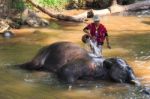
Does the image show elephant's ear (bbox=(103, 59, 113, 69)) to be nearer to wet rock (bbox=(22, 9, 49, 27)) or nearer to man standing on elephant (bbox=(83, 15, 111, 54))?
man standing on elephant (bbox=(83, 15, 111, 54))

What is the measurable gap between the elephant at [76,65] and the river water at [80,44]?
205mm

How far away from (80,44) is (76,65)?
12.7 ft

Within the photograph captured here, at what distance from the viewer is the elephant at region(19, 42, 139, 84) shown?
9266 millimetres

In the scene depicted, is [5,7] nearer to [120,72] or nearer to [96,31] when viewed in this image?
[96,31]

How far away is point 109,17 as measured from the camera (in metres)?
18.9

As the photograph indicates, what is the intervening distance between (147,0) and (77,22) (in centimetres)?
469

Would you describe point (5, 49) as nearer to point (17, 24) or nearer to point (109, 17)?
point (17, 24)

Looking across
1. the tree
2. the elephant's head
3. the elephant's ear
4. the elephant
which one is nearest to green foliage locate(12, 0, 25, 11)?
the tree

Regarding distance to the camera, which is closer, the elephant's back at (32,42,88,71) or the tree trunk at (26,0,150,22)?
the elephant's back at (32,42,88,71)

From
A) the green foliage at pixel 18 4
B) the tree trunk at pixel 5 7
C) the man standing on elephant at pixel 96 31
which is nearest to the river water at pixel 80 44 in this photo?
the man standing on elephant at pixel 96 31

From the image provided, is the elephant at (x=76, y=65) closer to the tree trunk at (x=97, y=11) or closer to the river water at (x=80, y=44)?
the river water at (x=80, y=44)

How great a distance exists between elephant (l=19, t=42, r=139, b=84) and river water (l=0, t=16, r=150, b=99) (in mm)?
205

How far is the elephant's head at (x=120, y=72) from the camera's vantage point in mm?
9211

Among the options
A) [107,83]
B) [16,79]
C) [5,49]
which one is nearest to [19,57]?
[5,49]
